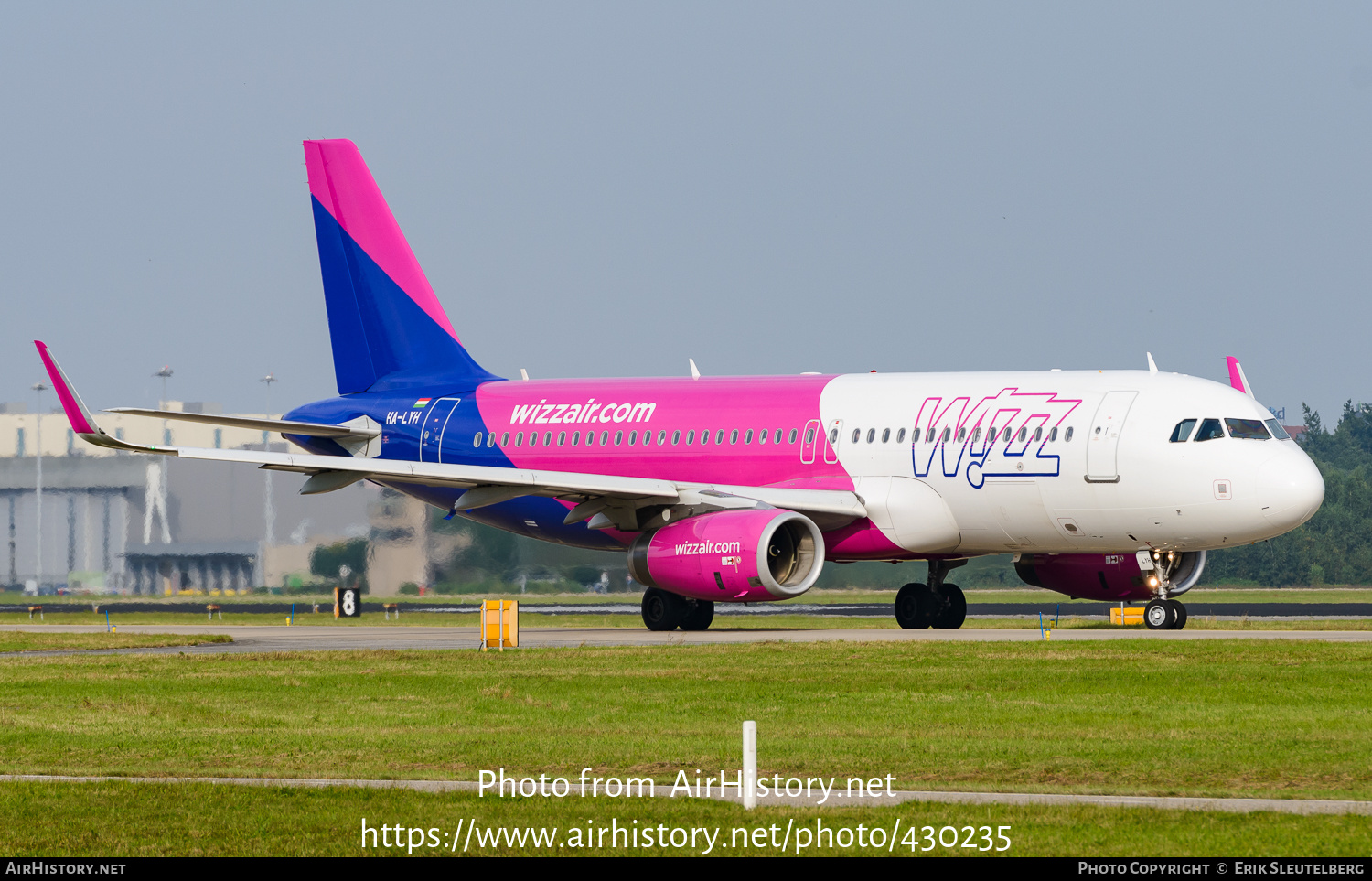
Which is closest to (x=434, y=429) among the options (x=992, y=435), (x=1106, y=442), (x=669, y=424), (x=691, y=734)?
(x=669, y=424)

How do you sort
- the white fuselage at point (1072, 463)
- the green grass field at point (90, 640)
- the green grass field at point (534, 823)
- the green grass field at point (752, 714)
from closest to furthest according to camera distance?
the green grass field at point (534, 823), the green grass field at point (752, 714), the white fuselage at point (1072, 463), the green grass field at point (90, 640)

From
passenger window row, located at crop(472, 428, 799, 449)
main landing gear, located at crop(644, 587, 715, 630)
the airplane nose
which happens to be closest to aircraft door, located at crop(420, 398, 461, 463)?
passenger window row, located at crop(472, 428, 799, 449)

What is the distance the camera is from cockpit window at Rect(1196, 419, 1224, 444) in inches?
1186

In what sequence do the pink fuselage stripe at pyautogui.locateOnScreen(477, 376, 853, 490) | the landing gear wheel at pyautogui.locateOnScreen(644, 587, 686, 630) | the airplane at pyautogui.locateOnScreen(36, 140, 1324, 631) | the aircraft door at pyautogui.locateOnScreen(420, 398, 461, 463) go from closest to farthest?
the airplane at pyautogui.locateOnScreen(36, 140, 1324, 631) < the pink fuselage stripe at pyautogui.locateOnScreen(477, 376, 853, 490) < the landing gear wheel at pyautogui.locateOnScreen(644, 587, 686, 630) < the aircraft door at pyautogui.locateOnScreen(420, 398, 461, 463)

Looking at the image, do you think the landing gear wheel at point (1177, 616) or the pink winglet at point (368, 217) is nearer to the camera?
the landing gear wheel at point (1177, 616)

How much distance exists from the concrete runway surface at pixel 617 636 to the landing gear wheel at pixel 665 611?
0.23m

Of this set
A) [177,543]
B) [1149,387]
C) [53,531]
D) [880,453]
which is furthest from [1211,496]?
[53,531]

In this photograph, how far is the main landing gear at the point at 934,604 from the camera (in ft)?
114

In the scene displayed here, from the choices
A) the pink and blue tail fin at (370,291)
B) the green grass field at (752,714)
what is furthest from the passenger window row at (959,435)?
the pink and blue tail fin at (370,291)

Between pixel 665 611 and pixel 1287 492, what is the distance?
10.9 meters

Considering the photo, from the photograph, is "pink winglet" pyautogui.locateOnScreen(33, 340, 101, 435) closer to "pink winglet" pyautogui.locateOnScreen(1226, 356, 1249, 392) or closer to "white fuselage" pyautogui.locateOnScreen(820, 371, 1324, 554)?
"white fuselage" pyautogui.locateOnScreen(820, 371, 1324, 554)

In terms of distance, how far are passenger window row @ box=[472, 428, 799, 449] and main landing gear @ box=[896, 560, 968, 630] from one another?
377 cm

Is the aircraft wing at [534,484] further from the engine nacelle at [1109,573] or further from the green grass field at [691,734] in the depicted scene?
the green grass field at [691,734]
